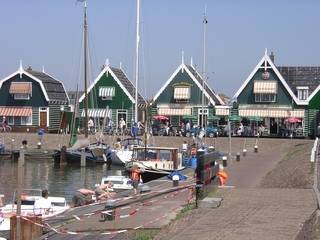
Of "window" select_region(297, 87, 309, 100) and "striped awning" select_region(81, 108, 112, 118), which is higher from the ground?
"window" select_region(297, 87, 309, 100)

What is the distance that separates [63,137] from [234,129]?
53.0 ft

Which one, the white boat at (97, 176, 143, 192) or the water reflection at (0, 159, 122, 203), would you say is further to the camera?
the water reflection at (0, 159, 122, 203)

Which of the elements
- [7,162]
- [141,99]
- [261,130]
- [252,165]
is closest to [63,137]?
[7,162]

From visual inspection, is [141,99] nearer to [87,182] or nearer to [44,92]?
[44,92]

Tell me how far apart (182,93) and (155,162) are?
29.6 m

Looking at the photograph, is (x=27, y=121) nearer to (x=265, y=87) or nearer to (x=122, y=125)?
(x=122, y=125)

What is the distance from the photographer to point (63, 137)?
60875 millimetres

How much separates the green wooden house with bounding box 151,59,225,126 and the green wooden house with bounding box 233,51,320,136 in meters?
2.80

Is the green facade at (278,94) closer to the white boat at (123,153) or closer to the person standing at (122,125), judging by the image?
the person standing at (122,125)

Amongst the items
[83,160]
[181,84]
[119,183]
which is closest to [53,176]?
[83,160]

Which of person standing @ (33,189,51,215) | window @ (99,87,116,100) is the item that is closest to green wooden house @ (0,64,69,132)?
window @ (99,87,116,100)

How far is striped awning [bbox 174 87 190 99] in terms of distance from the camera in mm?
67938

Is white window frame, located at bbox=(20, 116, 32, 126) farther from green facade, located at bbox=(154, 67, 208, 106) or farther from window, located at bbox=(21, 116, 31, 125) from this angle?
green facade, located at bbox=(154, 67, 208, 106)

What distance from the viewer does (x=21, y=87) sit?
7100 cm
